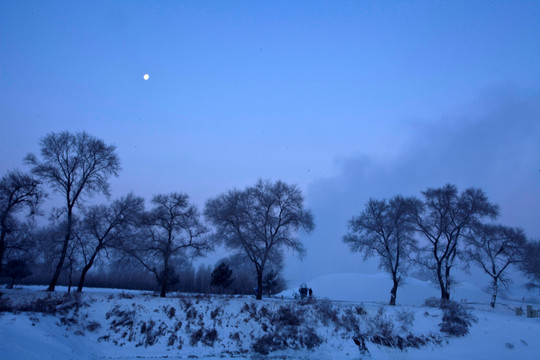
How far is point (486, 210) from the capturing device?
109 ft

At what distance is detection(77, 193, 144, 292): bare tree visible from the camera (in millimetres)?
28969

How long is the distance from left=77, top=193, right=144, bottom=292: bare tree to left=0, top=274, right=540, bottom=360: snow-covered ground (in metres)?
7.02

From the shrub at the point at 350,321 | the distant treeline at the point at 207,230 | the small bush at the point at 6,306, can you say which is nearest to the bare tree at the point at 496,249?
the distant treeline at the point at 207,230

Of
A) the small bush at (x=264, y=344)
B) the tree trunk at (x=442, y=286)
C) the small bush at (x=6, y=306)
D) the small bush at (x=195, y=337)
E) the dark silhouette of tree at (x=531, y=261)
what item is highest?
the dark silhouette of tree at (x=531, y=261)

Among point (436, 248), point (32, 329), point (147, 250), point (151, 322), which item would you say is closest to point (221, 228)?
point (147, 250)

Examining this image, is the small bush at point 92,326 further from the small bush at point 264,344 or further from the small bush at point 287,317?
the small bush at point 287,317

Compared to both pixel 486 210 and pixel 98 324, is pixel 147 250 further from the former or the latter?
pixel 486 210

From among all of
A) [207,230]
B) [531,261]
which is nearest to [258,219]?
A: [207,230]

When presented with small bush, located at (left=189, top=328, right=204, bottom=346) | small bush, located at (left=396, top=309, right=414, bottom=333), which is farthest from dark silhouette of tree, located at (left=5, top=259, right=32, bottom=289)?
small bush, located at (left=396, top=309, right=414, bottom=333)

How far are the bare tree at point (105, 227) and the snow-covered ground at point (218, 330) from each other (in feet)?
23.0

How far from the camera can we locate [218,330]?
68.6 ft

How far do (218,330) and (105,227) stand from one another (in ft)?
51.4

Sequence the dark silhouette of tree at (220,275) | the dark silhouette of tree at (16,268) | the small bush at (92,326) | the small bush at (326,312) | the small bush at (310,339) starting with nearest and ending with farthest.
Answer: the small bush at (92,326)
the small bush at (310,339)
the small bush at (326,312)
the dark silhouette of tree at (16,268)
the dark silhouette of tree at (220,275)

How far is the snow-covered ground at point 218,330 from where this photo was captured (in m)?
17.0
